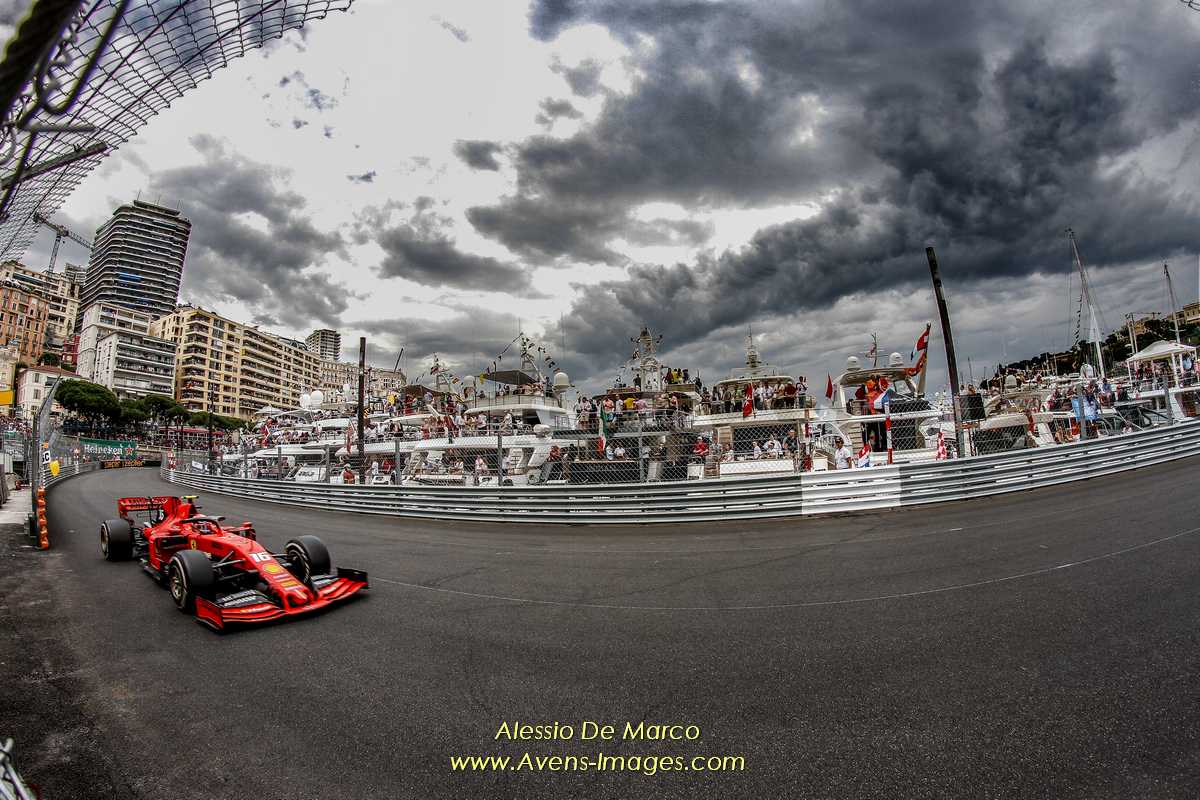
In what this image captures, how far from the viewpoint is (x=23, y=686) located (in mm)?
3420

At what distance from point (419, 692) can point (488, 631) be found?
1.14 metres

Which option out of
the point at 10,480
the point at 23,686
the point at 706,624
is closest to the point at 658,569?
the point at 706,624

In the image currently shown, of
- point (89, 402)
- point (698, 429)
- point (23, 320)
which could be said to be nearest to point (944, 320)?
point (698, 429)

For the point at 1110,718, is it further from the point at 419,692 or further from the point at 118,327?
the point at 118,327

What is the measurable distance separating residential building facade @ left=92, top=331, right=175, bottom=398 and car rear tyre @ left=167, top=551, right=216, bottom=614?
102973 mm

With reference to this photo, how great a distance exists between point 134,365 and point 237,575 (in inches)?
4368

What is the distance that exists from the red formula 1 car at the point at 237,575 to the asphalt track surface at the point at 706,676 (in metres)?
0.21

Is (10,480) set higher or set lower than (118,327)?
lower

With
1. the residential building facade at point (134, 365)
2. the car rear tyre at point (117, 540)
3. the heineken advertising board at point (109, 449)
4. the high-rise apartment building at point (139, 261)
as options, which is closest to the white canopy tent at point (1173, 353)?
the car rear tyre at point (117, 540)

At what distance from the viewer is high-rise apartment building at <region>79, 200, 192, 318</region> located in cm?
12131

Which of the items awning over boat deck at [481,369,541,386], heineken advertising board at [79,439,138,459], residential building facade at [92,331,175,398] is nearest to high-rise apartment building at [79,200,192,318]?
residential building facade at [92,331,175,398]

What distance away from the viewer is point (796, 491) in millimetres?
9953

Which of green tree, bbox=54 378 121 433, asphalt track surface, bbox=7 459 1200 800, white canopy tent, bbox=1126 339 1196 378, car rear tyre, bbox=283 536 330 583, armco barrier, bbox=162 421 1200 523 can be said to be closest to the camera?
asphalt track surface, bbox=7 459 1200 800

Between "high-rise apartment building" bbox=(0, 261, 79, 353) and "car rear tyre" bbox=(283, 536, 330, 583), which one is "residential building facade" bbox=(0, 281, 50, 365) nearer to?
"high-rise apartment building" bbox=(0, 261, 79, 353)
